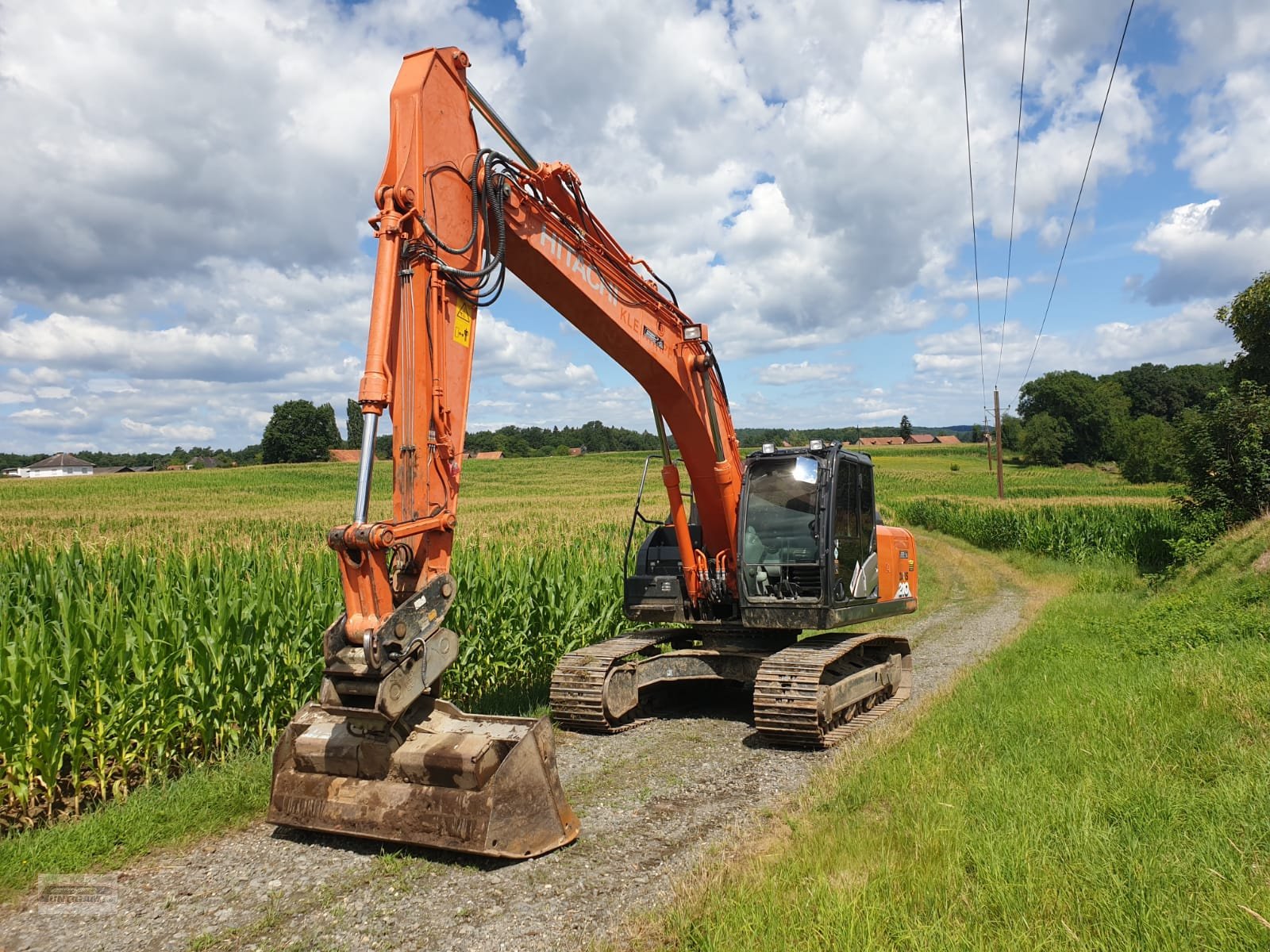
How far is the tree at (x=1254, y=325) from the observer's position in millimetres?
37156

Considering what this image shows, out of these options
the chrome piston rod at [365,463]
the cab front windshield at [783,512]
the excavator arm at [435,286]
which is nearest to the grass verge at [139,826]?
the excavator arm at [435,286]

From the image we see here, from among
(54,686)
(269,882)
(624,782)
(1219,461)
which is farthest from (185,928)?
(1219,461)

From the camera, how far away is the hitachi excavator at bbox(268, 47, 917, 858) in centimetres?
480

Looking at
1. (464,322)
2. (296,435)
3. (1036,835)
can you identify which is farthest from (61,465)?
(1036,835)

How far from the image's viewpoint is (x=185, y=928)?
4336mm

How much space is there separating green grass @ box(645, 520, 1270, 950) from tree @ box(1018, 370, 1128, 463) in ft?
331

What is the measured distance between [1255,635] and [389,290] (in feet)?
33.5

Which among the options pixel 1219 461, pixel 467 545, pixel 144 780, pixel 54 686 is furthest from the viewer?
pixel 1219 461

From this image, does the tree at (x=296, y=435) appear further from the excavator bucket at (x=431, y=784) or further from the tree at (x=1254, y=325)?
the excavator bucket at (x=431, y=784)

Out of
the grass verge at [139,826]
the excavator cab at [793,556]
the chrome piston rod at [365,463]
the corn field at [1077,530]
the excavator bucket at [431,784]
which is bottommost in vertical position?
the corn field at [1077,530]

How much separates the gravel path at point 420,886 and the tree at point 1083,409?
340ft

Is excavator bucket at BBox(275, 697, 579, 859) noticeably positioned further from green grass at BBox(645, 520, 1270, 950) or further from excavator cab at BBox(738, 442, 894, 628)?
excavator cab at BBox(738, 442, 894, 628)

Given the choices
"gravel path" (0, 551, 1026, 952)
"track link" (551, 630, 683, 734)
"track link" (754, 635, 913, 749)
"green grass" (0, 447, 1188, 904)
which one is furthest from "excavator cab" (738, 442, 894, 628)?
"green grass" (0, 447, 1188, 904)

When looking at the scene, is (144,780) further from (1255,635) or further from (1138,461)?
(1138,461)
